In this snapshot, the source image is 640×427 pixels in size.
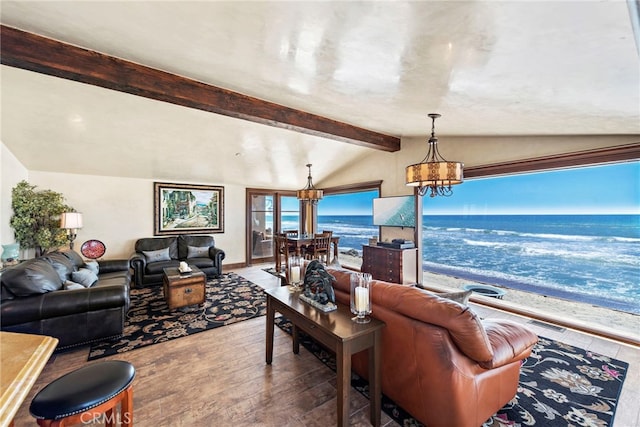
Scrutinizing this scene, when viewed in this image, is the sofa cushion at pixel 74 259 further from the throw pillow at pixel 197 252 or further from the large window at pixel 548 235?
the large window at pixel 548 235

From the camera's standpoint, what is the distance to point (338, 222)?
973cm

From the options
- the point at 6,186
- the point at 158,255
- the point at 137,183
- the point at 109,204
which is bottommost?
the point at 158,255

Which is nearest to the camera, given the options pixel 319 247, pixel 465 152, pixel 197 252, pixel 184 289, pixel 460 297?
pixel 460 297

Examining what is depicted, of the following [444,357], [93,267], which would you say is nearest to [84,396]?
[444,357]

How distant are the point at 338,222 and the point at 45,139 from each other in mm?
7732

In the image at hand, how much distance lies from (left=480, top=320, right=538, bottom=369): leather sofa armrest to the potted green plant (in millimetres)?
6180

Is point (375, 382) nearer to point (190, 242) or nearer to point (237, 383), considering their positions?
point (237, 383)

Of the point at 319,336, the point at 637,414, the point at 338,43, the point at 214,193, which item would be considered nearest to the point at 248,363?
the point at 319,336

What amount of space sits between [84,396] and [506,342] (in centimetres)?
243

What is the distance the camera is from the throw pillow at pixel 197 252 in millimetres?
5828

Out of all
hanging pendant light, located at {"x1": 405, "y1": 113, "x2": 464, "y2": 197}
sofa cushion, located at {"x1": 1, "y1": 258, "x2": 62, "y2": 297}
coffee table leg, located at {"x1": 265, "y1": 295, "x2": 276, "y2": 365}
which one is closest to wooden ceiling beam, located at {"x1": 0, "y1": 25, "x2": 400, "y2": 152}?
hanging pendant light, located at {"x1": 405, "y1": 113, "x2": 464, "y2": 197}

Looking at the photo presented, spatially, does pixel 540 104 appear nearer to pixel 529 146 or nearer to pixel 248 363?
pixel 529 146

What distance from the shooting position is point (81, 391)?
50.1 inches

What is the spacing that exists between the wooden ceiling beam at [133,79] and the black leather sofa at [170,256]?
3535 mm
